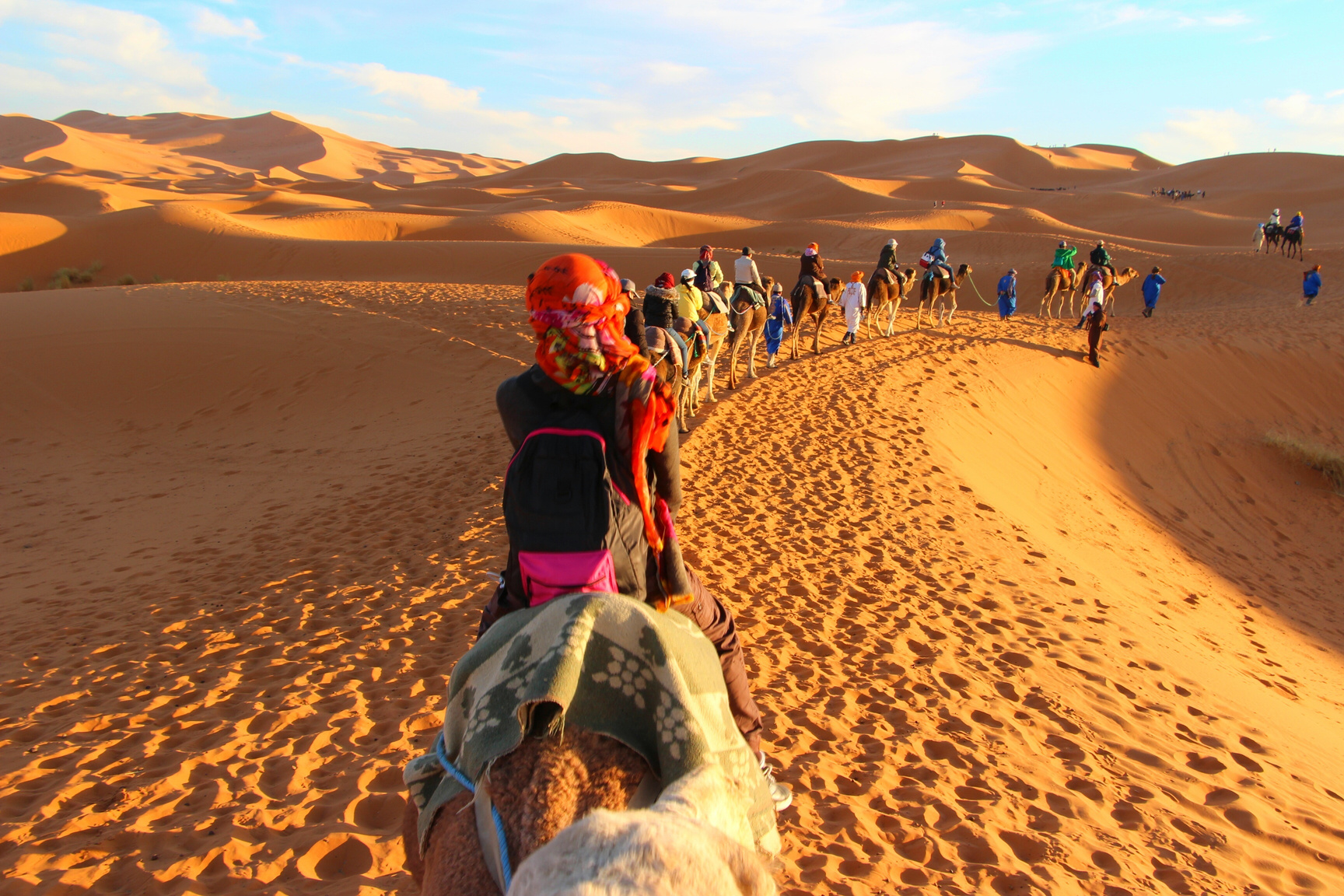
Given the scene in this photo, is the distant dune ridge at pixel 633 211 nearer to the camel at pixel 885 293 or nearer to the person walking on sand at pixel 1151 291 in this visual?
the person walking on sand at pixel 1151 291

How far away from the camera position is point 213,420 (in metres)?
13.5

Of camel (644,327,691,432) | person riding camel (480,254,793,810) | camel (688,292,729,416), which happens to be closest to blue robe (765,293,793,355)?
camel (688,292,729,416)

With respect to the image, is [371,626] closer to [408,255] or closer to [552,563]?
[552,563]

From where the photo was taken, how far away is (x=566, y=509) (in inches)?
82.1

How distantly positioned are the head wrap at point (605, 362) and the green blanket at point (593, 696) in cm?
47

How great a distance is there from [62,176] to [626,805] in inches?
2407

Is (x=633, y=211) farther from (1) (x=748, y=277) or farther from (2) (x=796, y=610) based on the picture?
Result: (2) (x=796, y=610)

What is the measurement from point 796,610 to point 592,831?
204 inches

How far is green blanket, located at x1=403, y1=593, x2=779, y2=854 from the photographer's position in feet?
5.20

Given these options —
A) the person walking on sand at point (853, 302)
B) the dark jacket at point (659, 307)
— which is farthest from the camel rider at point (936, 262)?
the dark jacket at point (659, 307)

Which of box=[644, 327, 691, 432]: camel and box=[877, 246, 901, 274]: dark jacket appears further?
box=[877, 246, 901, 274]: dark jacket

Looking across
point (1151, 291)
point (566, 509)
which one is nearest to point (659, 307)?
point (566, 509)

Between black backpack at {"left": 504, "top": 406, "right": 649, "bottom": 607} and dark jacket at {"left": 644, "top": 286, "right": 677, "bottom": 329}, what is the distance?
20.7 ft

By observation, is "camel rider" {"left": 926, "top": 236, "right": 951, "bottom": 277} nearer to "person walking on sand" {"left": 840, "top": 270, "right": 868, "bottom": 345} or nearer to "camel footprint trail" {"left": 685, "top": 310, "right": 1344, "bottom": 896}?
"person walking on sand" {"left": 840, "top": 270, "right": 868, "bottom": 345}
